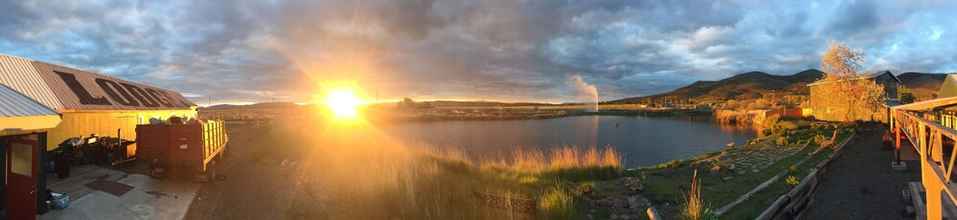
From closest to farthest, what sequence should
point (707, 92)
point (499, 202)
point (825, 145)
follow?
1. point (499, 202)
2. point (825, 145)
3. point (707, 92)

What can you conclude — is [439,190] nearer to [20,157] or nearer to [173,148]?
[173,148]

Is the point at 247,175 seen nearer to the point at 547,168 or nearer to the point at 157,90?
the point at 547,168

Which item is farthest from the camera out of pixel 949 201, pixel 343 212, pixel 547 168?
pixel 547 168

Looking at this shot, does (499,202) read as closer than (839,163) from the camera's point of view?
Yes

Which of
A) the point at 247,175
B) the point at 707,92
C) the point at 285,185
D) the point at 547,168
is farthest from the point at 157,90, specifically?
the point at 707,92

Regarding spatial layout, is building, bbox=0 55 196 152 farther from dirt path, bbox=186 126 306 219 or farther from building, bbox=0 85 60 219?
building, bbox=0 85 60 219

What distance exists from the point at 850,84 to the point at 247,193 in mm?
38263

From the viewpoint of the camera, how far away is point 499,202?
30.3 ft

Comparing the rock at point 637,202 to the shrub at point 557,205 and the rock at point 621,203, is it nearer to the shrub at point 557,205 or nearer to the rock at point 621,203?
the rock at point 621,203

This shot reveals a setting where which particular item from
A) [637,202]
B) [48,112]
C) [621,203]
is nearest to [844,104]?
[637,202]

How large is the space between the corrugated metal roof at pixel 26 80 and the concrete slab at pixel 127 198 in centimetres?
356

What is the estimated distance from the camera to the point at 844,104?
3089cm

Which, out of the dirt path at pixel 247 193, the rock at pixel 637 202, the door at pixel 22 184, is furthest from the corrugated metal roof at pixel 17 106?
the rock at pixel 637 202

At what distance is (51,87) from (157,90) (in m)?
12.7
